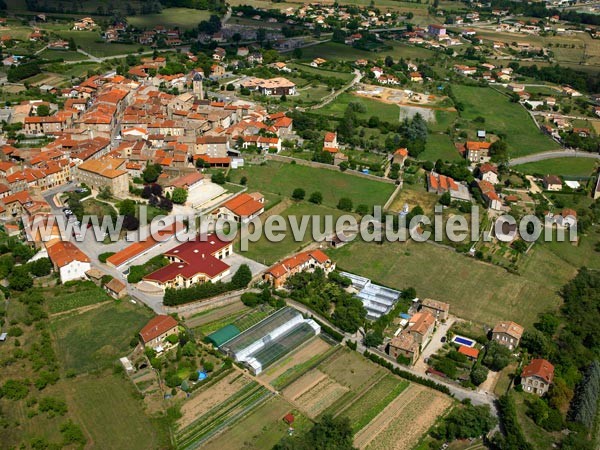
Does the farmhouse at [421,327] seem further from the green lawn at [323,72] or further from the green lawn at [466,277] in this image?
the green lawn at [323,72]

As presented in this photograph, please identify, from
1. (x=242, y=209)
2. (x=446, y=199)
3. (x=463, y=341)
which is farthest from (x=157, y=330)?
(x=446, y=199)

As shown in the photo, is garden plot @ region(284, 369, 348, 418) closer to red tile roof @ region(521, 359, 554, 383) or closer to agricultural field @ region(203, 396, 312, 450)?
agricultural field @ region(203, 396, 312, 450)

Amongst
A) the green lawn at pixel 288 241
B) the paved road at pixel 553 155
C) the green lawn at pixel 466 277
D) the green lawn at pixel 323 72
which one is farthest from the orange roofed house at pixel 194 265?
the green lawn at pixel 323 72

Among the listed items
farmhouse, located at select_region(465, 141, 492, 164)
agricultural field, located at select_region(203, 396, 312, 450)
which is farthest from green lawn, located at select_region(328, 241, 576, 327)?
farmhouse, located at select_region(465, 141, 492, 164)

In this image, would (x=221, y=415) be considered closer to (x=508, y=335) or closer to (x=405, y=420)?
(x=405, y=420)

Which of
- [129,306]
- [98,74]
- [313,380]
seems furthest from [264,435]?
[98,74]
